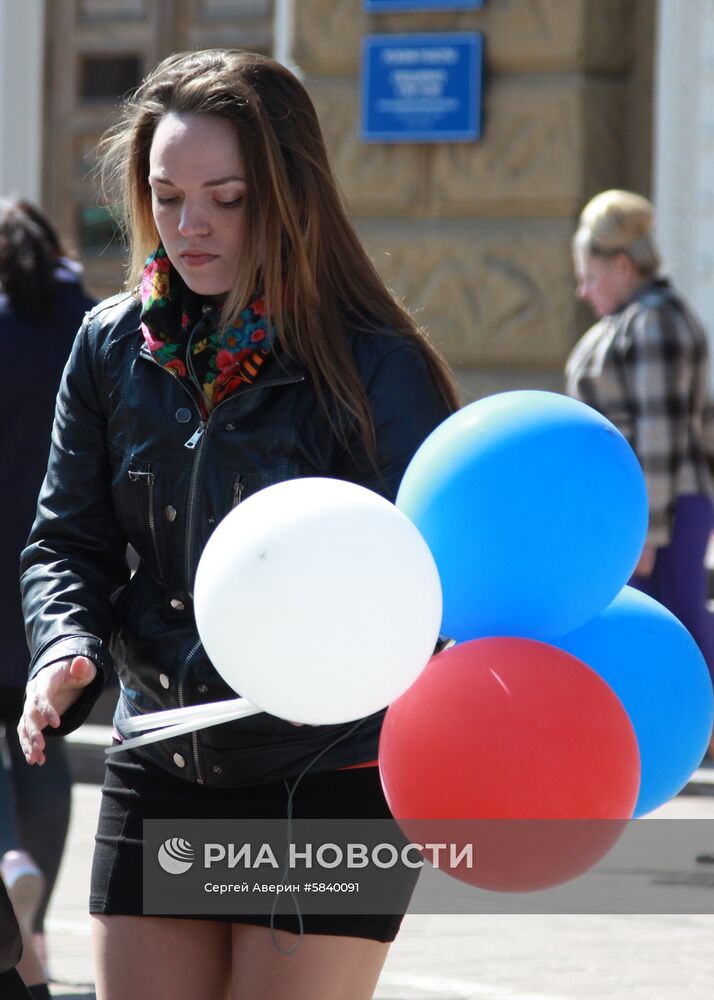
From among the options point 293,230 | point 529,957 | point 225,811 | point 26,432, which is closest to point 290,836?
point 225,811

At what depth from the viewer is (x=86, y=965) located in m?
4.71

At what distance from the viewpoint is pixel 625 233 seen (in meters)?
5.75

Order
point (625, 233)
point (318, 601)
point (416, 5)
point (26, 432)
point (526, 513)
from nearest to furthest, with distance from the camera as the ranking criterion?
point (318, 601) → point (526, 513) → point (26, 432) → point (625, 233) → point (416, 5)

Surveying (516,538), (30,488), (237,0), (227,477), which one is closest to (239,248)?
(227,477)

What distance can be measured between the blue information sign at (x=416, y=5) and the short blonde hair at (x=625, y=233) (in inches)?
111

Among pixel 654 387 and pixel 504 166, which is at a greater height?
pixel 504 166

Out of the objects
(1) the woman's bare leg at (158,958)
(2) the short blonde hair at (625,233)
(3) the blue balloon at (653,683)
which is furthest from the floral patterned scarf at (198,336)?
(2) the short blonde hair at (625,233)

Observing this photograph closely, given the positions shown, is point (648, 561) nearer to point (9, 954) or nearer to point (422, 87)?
point (9, 954)

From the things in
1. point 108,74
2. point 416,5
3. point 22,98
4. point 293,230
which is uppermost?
point 416,5

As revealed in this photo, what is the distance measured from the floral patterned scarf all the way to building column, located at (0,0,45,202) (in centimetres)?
737

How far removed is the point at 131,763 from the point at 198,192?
0.75 m

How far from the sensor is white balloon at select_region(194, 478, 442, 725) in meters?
2.01

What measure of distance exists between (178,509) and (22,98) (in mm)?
7739

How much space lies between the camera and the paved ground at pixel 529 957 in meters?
4.46
